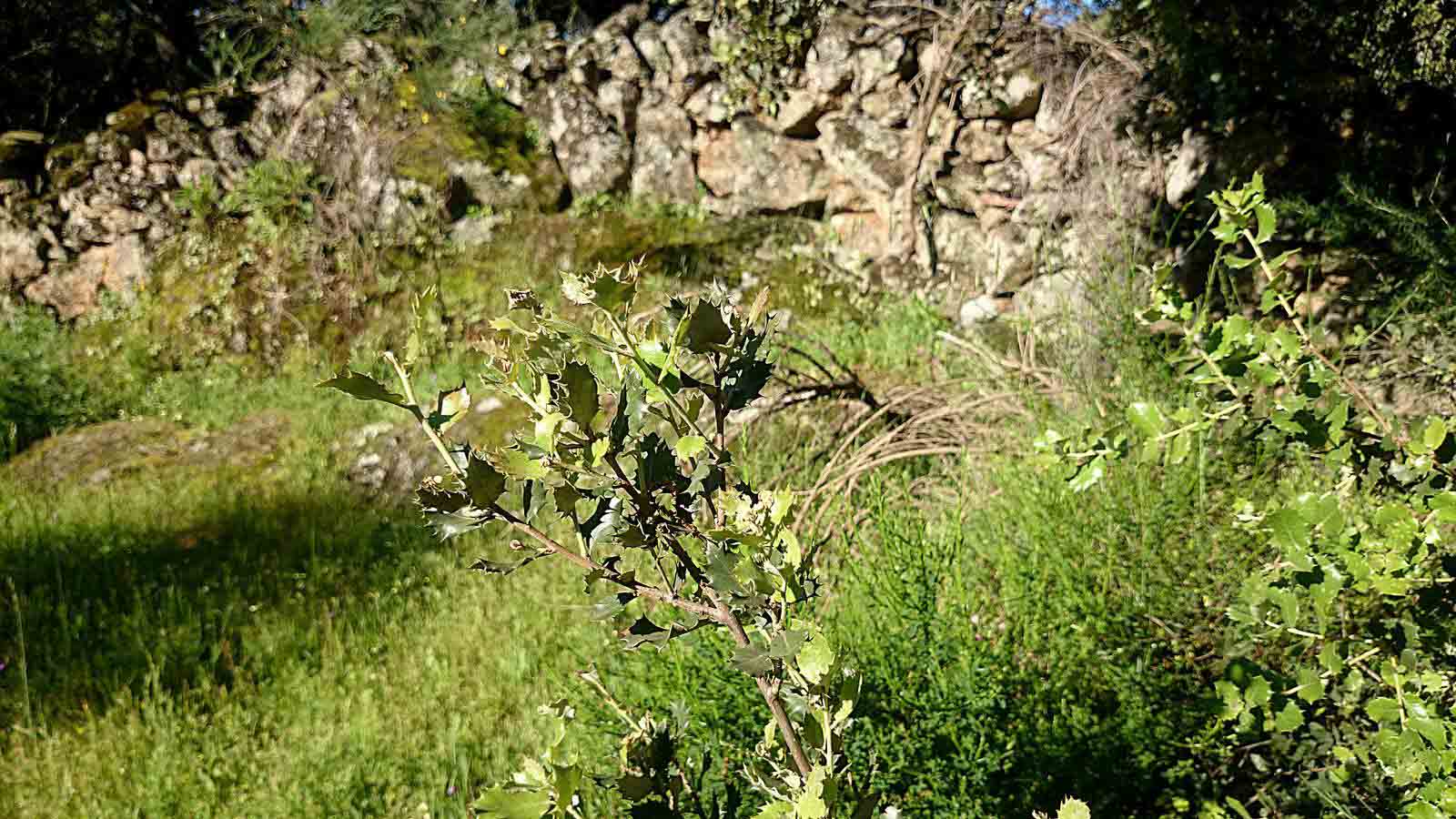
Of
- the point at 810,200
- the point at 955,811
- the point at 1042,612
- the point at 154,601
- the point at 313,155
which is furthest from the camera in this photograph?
the point at 313,155

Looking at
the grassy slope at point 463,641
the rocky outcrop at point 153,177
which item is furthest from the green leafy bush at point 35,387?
the grassy slope at point 463,641

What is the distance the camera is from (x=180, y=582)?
3.28 m

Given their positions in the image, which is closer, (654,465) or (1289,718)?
(654,465)

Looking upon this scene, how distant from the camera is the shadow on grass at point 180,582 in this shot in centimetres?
272

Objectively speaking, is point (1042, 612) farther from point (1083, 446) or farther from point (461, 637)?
point (461, 637)

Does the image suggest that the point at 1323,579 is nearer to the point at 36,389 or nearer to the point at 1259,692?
the point at 1259,692

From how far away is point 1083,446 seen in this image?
1.48 meters

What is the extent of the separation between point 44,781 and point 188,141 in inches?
230

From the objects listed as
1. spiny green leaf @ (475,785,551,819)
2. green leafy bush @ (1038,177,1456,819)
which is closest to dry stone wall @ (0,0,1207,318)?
green leafy bush @ (1038,177,1456,819)

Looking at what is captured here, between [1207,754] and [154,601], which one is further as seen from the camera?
[154,601]

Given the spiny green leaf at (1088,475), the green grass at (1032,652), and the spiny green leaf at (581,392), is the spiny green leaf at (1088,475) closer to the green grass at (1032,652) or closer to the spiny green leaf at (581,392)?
the green grass at (1032,652)

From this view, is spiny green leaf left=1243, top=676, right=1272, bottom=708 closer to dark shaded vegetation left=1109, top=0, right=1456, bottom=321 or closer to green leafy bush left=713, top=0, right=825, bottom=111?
dark shaded vegetation left=1109, top=0, right=1456, bottom=321

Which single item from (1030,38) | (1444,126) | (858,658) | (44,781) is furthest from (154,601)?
(1030,38)

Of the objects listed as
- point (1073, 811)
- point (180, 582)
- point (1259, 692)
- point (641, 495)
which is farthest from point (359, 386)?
point (180, 582)
